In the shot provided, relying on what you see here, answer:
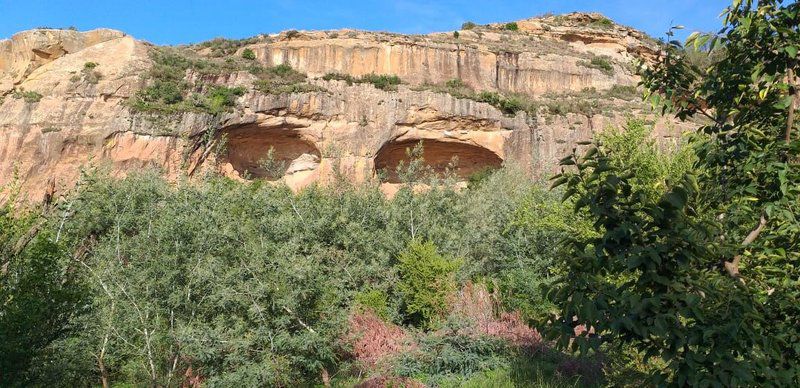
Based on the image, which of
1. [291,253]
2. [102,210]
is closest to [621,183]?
[291,253]

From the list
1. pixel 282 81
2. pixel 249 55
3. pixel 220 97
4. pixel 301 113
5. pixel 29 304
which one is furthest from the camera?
pixel 249 55

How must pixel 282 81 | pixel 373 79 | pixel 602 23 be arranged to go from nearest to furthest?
pixel 282 81
pixel 373 79
pixel 602 23

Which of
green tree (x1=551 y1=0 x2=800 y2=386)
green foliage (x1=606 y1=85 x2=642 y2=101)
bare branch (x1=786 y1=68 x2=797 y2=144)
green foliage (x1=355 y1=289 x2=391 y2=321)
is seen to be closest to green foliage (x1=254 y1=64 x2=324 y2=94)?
green foliage (x1=606 y1=85 x2=642 y2=101)

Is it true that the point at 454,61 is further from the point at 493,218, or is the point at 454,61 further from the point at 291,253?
the point at 291,253

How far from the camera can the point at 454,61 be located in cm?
3259

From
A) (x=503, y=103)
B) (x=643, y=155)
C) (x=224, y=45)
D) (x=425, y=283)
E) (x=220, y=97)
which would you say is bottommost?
(x=425, y=283)

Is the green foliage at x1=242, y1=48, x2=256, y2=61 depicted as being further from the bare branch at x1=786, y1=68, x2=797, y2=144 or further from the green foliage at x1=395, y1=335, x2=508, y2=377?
the bare branch at x1=786, y1=68, x2=797, y2=144

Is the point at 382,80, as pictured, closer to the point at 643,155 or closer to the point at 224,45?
the point at 224,45

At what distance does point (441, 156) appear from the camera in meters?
30.4

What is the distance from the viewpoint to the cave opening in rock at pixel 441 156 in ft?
95.0

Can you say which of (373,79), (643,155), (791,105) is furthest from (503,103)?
(791,105)

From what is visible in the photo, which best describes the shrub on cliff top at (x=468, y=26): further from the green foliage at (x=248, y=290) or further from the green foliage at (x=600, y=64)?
the green foliage at (x=248, y=290)

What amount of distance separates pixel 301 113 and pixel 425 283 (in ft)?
59.3

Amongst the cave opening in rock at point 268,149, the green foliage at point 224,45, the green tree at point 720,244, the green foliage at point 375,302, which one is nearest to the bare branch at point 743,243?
the green tree at point 720,244
